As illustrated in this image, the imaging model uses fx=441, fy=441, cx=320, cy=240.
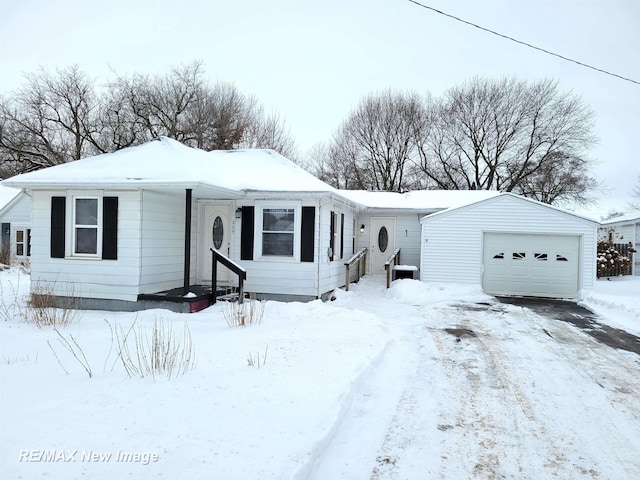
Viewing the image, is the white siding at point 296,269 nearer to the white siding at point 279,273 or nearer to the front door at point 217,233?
the white siding at point 279,273

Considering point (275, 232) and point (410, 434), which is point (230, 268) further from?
point (410, 434)

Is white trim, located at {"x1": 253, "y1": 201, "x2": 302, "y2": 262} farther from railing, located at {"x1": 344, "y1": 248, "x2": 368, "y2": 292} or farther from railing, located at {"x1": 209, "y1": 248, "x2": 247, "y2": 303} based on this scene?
railing, located at {"x1": 344, "y1": 248, "x2": 368, "y2": 292}

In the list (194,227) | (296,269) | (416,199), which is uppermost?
(416,199)

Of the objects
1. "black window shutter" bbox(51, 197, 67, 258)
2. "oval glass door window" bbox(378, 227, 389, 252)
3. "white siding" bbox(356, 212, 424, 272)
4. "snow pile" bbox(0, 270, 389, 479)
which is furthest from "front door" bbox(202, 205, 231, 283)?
"oval glass door window" bbox(378, 227, 389, 252)

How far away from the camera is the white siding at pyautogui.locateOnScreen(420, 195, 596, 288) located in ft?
43.1

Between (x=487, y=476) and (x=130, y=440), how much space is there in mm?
2542

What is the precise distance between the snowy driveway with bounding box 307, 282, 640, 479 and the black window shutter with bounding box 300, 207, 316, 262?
3.54 metres

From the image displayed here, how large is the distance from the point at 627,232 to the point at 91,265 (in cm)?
2255

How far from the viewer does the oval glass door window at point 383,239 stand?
16.8 metres

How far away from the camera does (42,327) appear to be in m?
7.11

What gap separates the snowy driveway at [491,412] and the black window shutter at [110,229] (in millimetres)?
6190

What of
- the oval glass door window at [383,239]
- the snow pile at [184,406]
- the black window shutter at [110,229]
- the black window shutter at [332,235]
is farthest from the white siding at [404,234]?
the snow pile at [184,406]

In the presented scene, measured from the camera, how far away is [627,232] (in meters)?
20.8

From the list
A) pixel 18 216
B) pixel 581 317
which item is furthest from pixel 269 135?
pixel 581 317
